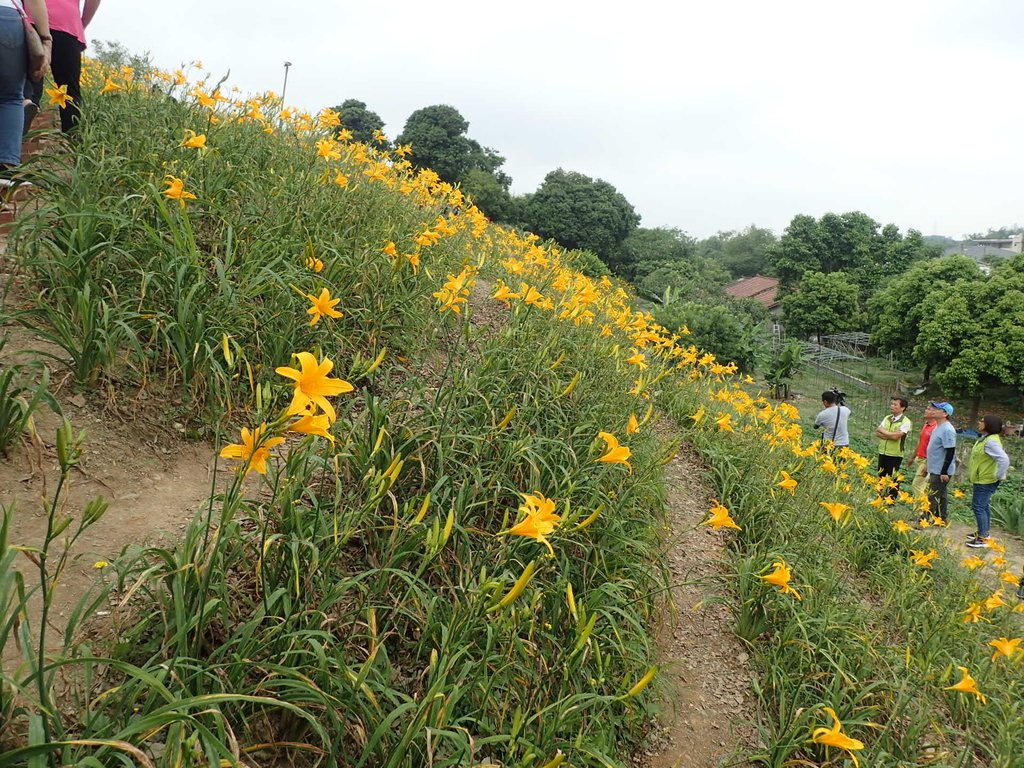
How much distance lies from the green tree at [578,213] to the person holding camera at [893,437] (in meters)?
23.8

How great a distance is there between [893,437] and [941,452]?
449 mm

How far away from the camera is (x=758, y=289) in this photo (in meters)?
46.5

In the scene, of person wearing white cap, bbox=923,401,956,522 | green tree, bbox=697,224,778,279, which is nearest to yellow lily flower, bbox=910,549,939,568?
person wearing white cap, bbox=923,401,956,522

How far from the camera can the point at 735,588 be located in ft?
8.93

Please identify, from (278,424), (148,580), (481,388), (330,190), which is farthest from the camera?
(330,190)

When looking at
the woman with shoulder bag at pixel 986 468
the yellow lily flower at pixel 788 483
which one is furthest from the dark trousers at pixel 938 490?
the yellow lily flower at pixel 788 483

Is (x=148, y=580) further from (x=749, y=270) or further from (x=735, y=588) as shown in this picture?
(x=749, y=270)

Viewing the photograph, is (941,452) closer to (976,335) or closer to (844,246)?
(976,335)

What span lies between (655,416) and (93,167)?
285 cm

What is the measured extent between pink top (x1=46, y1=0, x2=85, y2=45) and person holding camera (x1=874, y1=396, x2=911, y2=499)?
272 inches

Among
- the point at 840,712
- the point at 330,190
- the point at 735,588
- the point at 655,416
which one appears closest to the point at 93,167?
the point at 330,190

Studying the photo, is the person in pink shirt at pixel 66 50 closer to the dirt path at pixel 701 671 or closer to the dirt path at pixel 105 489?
the dirt path at pixel 105 489

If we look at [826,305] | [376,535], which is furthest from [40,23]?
[826,305]

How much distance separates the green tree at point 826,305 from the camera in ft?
94.4
